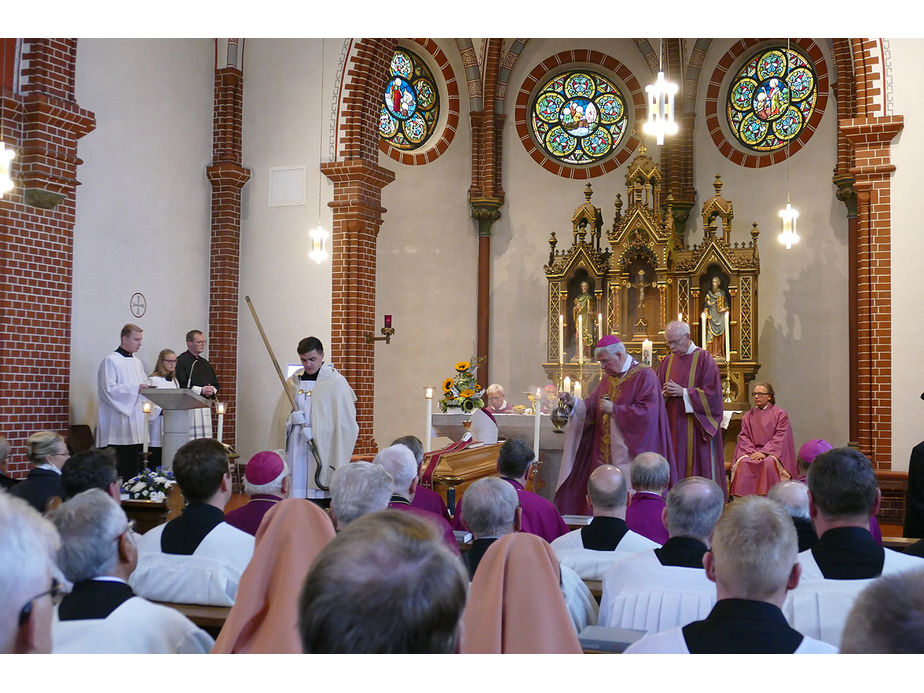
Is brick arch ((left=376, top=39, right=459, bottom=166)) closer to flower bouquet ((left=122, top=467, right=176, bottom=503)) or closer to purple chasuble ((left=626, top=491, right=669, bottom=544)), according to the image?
flower bouquet ((left=122, top=467, right=176, bottom=503))

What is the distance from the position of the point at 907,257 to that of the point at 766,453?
2969mm

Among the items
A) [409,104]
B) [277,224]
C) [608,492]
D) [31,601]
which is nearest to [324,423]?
[608,492]

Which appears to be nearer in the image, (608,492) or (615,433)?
(608,492)

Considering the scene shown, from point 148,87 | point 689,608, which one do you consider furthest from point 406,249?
point 689,608

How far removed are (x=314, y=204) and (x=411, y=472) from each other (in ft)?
24.2

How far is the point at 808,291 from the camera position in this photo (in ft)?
46.0

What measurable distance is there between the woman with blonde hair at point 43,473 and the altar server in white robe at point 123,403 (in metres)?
3.80

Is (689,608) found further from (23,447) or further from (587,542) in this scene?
(23,447)

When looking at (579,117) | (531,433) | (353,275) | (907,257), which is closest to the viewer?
(907,257)

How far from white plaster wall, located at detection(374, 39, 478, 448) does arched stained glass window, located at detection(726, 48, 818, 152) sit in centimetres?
441

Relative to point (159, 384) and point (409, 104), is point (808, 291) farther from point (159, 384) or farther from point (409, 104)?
point (159, 384)

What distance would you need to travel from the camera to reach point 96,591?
2.73m

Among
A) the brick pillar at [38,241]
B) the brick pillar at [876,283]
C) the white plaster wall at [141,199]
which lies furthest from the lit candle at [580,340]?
the brick pillar at [38,241]

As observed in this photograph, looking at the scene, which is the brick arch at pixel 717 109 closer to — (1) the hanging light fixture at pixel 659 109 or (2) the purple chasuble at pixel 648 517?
(1) the hanging light fixture at pixel 659 109
